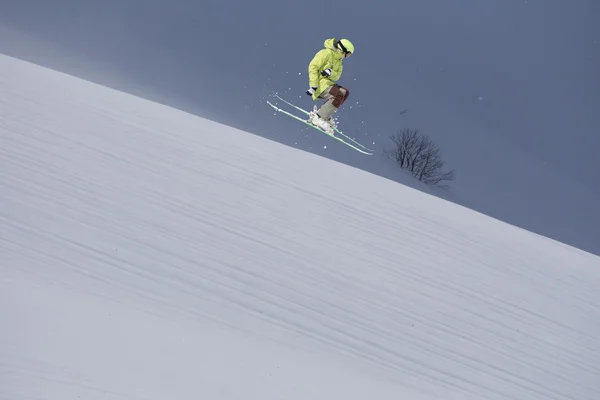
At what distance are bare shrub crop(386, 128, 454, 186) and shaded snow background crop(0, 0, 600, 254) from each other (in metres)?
0.84

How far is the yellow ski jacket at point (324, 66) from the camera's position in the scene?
280 inches

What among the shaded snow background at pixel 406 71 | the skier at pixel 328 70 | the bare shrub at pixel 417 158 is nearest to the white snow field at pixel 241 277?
the skier at pixel 328 70

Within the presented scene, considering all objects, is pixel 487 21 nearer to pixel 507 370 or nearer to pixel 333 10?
pixel 333 10

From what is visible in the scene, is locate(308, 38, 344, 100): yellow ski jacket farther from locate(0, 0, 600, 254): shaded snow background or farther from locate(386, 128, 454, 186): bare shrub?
locate(386, 128, 454, 186): bare shrub

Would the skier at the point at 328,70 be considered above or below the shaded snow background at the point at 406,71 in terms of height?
below

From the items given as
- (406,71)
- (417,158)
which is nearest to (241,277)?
(417,158)

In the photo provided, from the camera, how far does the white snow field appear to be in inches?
158

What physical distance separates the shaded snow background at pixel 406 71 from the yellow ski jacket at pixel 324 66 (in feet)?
35.6

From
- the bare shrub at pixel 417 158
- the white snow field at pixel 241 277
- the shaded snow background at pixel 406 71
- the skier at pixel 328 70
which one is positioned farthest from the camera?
the bare shrub at pixel 417 158

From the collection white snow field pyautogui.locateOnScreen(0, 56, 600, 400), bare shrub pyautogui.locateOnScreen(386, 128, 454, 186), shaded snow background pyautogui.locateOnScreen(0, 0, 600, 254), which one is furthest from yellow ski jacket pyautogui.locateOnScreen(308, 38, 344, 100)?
bare shrub pyautogui.locateOnScreen(386, 128, 454, 186)

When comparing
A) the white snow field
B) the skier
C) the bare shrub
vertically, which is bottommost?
the white snow field

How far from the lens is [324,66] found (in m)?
7.19

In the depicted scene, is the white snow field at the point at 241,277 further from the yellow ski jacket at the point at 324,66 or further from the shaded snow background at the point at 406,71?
the shaded snow background at the point at 406,71

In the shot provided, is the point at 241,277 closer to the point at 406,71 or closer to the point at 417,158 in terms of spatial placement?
the point at 417,158
